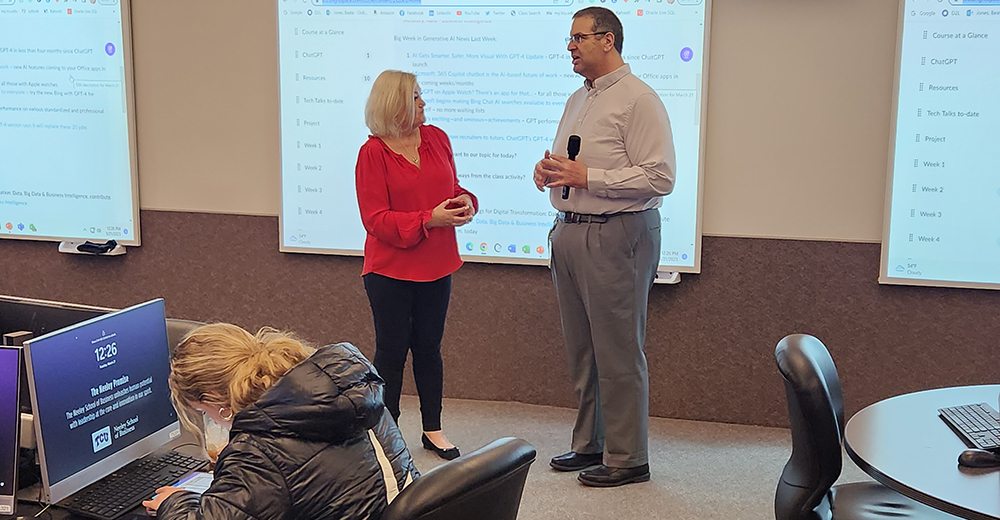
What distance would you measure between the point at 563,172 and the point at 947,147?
1517mm

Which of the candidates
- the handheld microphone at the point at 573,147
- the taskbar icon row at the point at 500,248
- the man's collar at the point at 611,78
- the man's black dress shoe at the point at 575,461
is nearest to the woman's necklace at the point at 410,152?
the handheld microphone at the point at 573,147

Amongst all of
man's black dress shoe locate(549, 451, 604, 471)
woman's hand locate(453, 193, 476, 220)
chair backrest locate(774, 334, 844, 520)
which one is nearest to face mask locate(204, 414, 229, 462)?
chair backrest locate(774, 334, 844, 520)

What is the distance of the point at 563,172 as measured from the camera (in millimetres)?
2914

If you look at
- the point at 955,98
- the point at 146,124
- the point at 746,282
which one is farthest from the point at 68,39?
the point at 955,98

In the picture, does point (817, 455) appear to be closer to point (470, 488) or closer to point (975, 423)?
point (975, 423)

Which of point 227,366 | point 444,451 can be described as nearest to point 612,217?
point 444,451

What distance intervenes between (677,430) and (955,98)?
1.64m

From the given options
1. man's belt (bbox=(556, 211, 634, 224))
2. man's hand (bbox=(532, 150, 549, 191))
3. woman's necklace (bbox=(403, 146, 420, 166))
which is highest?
woman's necklace (bbox=(403, 146, 420, 166))

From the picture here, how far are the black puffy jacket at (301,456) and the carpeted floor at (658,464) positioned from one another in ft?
4.88

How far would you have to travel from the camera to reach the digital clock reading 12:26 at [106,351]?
164 centimetres

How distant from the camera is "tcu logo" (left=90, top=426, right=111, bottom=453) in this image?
1.65m

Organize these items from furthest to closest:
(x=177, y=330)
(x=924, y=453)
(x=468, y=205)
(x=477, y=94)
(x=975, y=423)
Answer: (x=477, y=94) → (x=468, y=205) → (x=177, y=330) → (x=975, y=423) → (x=924, y=453)

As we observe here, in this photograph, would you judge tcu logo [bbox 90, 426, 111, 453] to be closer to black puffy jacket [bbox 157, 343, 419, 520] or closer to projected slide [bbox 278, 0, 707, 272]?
black puffy jacket [bbox 157, 343, 419, 520]

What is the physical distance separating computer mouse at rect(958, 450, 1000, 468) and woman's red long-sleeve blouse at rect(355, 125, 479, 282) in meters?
1.81
